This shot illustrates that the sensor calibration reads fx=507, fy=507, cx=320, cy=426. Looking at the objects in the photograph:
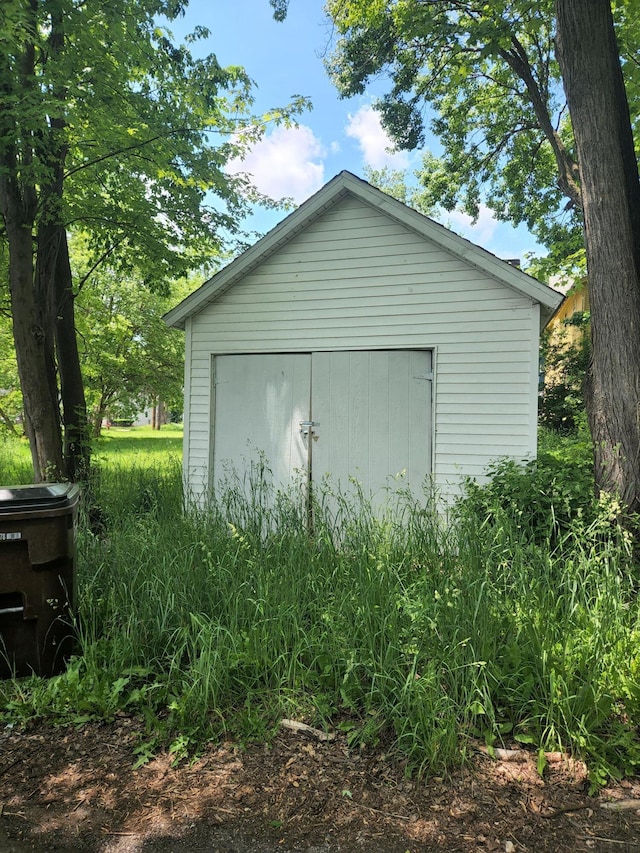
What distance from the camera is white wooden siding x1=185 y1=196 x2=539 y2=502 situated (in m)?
5.72

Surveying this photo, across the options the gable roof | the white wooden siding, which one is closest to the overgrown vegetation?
the white wooden siding

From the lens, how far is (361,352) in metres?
6.32

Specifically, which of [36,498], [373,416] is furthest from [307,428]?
[36,498]

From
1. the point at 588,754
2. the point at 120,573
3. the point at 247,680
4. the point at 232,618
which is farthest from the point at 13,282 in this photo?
the point at 588,754

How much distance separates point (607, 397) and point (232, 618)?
3.41 m

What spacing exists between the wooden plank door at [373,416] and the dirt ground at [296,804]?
388 cm

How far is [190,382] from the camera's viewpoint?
7121mm

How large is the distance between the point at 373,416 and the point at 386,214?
245 cm

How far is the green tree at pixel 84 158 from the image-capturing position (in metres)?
5.28

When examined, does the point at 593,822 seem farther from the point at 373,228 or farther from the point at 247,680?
the point at 373,228

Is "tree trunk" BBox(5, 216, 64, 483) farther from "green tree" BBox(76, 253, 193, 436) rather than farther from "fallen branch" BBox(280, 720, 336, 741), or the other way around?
"green tree" BBox(76, 253, 193, 436)

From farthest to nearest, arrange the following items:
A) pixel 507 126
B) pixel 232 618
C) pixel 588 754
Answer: pixel 507 126
pixel 232 618
pixel 588 754

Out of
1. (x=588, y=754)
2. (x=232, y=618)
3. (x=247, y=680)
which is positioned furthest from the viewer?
(x=232, y=618)

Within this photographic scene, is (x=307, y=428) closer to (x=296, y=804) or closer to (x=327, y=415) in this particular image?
(x=327, y=415)
